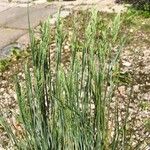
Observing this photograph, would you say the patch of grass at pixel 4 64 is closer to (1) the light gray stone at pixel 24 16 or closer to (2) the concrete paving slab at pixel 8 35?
(2) the concrete paving slab at pixel 8 35

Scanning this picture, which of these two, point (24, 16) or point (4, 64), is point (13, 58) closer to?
point (4, 64)

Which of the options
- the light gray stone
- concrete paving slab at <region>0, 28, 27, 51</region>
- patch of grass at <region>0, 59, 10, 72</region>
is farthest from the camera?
the light gray stone

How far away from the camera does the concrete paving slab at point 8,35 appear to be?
7595 mm

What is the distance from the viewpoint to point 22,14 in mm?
8938

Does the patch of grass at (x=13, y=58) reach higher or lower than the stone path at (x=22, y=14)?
lower

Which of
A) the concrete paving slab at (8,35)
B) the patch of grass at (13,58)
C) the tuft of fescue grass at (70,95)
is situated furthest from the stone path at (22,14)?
the tuft of fescue grass at (70,95)

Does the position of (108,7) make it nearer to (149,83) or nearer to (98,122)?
(149,83)

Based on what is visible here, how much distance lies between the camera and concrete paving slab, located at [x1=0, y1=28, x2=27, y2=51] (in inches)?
299

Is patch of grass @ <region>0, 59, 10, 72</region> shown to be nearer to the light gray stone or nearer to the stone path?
the stone path

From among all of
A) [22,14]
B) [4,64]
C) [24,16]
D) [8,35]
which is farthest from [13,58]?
[22,14]

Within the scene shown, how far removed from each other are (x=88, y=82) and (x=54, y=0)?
7411 mm

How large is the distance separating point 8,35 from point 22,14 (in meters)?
1.21

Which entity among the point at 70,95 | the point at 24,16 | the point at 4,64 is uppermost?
the point at 70,95

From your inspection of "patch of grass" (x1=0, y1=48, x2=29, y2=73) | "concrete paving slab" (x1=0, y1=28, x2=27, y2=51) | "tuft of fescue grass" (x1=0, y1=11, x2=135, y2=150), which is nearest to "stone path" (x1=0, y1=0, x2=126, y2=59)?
"concrete paving slab" (x1=0, y1=28, x2=27, y2=51)
